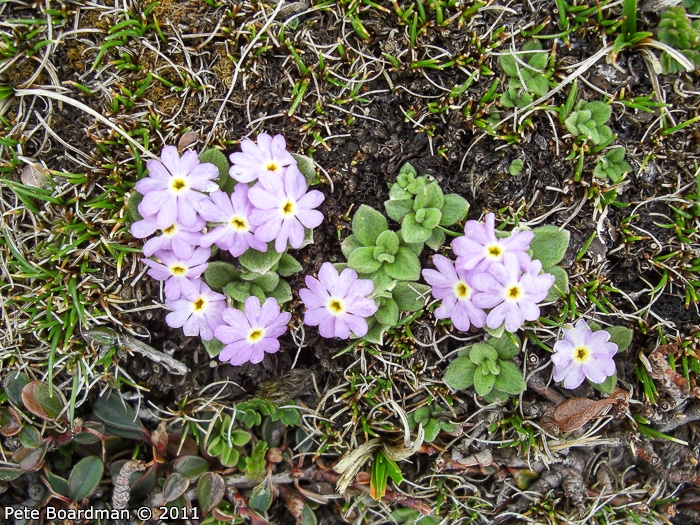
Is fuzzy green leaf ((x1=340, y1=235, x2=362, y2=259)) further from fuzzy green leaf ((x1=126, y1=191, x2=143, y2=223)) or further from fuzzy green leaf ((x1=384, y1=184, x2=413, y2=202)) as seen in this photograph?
fuzzy green leaf ((x1=126, y1=191, x2=143, y2=223))

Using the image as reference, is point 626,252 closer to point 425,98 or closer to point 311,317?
point 425,98

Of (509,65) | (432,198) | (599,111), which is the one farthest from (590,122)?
(432,198)

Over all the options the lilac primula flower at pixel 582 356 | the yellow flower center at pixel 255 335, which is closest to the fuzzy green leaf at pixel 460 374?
the lilac primula flower at pixel 582 356

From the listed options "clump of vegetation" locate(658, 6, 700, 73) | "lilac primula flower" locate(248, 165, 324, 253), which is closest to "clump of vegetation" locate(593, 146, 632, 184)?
"clump of vegetation" locate(658, 6, 700, 73)

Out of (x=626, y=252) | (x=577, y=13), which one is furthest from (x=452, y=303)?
(x=577, y=13)

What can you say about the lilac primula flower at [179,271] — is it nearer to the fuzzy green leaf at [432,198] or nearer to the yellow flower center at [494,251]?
the fuzzy green leaf at [432,198]

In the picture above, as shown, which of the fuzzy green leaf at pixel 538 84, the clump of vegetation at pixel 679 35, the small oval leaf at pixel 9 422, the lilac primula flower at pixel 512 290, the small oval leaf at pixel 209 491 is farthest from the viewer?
the small oval leaf at pixel 209 491

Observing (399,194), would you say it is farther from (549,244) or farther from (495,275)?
(549,244)
